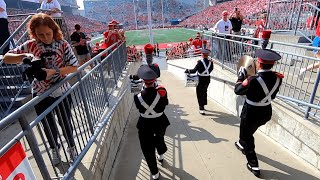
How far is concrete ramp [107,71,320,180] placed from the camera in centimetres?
352

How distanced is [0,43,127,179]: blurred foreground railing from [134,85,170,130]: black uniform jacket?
719 millimetres

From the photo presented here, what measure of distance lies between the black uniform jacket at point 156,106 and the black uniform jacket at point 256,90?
1.01 m

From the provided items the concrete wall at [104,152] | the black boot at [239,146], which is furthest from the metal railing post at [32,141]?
the black boot at [239,146]

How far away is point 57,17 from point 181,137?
5.30m

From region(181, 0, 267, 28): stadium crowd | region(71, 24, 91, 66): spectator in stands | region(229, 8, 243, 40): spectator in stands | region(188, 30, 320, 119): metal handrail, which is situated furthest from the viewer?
region(181, 0, 267, 28): stadium crowd

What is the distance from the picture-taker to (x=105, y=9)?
9300 cm

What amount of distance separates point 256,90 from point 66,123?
2.44 metres

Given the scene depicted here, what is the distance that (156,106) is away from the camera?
318cm

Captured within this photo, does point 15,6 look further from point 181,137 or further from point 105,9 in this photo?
point 181,137

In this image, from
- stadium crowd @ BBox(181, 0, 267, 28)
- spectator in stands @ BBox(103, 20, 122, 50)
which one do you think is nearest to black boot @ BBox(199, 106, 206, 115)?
spectator in stands @ BBox(103, 20, 122, 50)

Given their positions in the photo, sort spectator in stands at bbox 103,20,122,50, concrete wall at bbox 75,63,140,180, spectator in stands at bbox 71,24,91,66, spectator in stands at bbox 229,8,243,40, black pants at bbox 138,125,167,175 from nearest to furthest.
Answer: concrete wall at bbox 75,63,140,180 < black pants at bbox 138,125,167,175 < spectator in stands at bbox 103,20,122,50 < spectator in stands at bbox 71,24,91,66 < spectator in stands at bbox 229,8,243,40

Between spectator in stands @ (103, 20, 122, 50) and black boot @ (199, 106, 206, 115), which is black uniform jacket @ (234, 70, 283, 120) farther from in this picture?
spectator in stands @ (103, 20, 122, 50)

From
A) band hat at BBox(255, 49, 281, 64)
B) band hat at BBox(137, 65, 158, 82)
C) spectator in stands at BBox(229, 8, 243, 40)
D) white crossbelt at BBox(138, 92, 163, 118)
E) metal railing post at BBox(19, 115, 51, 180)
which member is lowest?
white crossbelt at BBox(138, 92, 163, 118)

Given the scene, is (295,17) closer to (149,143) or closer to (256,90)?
(256,90)
